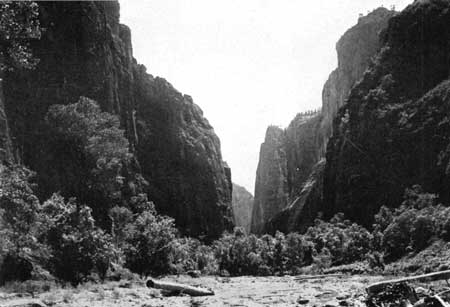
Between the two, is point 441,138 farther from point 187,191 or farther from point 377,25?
point 377,25

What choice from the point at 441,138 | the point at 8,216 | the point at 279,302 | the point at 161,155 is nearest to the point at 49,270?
the point at 8,216

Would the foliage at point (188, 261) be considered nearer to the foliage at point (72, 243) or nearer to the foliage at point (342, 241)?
the foliage at point (72, 243)

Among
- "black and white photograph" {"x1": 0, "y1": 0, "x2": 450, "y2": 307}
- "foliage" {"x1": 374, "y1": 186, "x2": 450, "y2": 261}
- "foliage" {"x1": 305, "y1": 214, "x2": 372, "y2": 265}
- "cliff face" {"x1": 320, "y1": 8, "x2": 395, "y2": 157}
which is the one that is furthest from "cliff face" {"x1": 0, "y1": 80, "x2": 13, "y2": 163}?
"cliff face" {"x1": 320, "y1": 8, "x2": 395, "y2": 157}

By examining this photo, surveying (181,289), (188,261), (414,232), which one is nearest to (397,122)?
(414,232)

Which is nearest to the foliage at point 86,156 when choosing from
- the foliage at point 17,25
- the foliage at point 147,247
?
the foliage at point 147,247

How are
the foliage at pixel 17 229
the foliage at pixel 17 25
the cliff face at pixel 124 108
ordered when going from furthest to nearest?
the cliff face at pixel 124 108
the foliage at pixel 17 229
the foliage at pixel 17 25
